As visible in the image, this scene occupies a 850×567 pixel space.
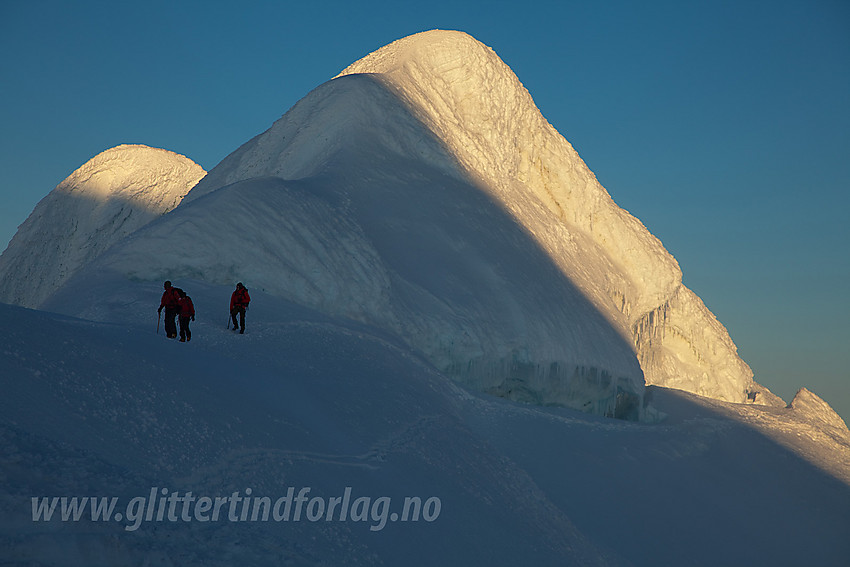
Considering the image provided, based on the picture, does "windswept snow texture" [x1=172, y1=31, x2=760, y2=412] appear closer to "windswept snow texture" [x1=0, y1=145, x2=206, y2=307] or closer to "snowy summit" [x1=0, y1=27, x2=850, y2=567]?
"snowy summit" [x1=0, y1=27, x2=850, y2=567]

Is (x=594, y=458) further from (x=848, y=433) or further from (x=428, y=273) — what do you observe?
(x=848, y=433)

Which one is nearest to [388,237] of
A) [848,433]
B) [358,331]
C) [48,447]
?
[358,331]

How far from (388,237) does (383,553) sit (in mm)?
12223

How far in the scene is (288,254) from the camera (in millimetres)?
16234

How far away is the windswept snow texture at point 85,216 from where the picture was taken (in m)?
29.8

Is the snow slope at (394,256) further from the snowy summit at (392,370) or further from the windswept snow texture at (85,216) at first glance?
the windswept snow texture at (85,216)

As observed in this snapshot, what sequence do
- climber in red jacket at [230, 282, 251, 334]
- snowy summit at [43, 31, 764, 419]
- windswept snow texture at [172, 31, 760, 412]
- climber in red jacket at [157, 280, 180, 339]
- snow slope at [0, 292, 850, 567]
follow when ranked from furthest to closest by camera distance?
windswept snow texture at [172, 31, 760, 412], snowy summit at [43, 31, 764, 419], climber in red jacket at [230, 282, 251, 334], climber in red jacket at [157, 280, 180, 339], snow slope at [0, 292, 850, 567]

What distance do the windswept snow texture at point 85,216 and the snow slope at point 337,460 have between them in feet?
58.8

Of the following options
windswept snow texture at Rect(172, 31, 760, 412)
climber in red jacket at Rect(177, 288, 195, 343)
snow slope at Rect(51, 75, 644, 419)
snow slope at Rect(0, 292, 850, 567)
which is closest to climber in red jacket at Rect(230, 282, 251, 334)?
snow slope at Rect(0, 292, 850, 567)

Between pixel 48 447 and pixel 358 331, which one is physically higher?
pixel 358 331

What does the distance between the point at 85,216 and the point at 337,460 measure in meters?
25.9

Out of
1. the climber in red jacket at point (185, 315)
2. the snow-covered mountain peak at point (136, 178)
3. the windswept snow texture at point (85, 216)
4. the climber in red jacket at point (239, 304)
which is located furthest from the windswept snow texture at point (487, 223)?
the windswept snow texture at point (85, 216)

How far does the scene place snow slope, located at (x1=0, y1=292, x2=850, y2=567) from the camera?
6.43 m

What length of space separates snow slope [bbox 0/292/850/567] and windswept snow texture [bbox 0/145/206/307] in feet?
58.8
